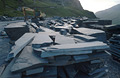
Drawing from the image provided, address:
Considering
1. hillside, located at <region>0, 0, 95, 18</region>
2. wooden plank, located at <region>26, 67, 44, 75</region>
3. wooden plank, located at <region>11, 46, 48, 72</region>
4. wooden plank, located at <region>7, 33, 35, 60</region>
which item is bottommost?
wooden plank, located at <region>26, 67, 44, 75</region>

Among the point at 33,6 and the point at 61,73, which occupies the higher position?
the point at 33,6

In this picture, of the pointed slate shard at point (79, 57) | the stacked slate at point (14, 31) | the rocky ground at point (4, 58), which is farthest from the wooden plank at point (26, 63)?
the stacked slate at point (14, 31)

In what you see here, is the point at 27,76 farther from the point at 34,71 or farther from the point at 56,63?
the point at 56,63

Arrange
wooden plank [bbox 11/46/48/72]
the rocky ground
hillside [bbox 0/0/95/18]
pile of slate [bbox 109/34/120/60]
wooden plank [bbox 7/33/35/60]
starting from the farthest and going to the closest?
hillside [bbox 0/0/95/18]
pile of slate [bbox 109/34/120/60]
the rocky ground
wooden plank [bbox 7/33/35/60]
wooden plank [bbox 11/46/48/72]

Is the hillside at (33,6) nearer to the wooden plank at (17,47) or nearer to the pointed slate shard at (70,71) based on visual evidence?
the wooden plank at (17,47)

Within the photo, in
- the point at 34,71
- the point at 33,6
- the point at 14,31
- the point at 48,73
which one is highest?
the point at 33,6

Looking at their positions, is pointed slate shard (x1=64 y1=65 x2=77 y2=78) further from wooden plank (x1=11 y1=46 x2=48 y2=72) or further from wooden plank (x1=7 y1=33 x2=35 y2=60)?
wooden plank (x1=7 y1=33 x2=35 y2=60)

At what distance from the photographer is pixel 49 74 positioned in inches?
67.7

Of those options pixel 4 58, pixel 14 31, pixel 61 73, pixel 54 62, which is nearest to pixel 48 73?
pixel 54 62

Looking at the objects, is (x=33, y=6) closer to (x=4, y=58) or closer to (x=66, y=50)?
(x=4, y=58)

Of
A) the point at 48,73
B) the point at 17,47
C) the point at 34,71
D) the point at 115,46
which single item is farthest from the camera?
the point at 115,46

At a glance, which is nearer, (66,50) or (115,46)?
(66,50)

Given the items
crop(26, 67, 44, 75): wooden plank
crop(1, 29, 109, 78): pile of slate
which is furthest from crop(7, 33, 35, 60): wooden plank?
crop(26, 67, 44, 75): wooden plank

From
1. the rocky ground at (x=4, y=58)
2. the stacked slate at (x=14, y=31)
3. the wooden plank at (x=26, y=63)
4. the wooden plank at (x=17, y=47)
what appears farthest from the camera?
the stacked slate at (x=14, y=31)
